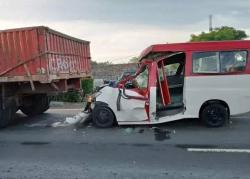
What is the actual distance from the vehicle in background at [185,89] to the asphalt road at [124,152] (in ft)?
1.07

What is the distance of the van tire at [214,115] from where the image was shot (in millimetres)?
8359

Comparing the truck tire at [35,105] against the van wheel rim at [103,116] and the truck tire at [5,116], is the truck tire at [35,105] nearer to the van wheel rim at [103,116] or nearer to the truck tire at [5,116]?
the truck tire at [5,116]

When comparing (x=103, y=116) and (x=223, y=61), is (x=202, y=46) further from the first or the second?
(x=103, y=116)

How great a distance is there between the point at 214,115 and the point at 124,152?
2.65 m

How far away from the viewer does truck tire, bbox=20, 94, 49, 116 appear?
10742mm

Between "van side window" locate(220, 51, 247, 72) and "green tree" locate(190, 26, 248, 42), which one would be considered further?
"green tree" locate(190, 26, 248, 42)

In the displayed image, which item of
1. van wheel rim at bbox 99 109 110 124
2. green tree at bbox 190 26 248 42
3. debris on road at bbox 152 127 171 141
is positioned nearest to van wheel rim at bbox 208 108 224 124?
debris on road at bbox 152 127 171 141

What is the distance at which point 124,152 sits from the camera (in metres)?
6.71

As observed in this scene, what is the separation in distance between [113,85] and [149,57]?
1105 millimetres

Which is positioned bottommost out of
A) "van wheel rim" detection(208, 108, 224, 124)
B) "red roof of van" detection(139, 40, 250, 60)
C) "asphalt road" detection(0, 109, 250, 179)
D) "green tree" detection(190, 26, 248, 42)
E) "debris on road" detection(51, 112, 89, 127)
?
"asphalt road" detection(0, 109, 250, 179)

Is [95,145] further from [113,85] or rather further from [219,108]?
[219,108]

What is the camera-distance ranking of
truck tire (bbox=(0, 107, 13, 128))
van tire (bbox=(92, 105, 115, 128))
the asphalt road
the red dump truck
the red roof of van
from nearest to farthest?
the asphalt road < the red roof of van < the red dump truck < van tire (bbox=(92, 105, 115, 128)) < truck tire (bbox=(0, 107, 13, 128))

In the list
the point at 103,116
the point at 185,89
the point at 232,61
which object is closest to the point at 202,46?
the point at 232,61

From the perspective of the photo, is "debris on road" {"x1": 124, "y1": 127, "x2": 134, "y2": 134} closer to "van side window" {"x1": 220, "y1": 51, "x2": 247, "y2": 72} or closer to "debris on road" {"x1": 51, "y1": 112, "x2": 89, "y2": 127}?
Result: "debris on road" {"x1": 51, "y1": 112, "x2": 89, "y2": 127}
